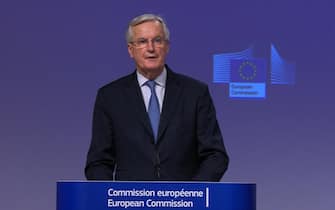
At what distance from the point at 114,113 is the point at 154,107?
0.55ft

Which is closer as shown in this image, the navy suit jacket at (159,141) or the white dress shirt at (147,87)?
the navy suit jacket at (159,141)

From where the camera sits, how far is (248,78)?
4.84 m

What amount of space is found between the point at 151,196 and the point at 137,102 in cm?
69

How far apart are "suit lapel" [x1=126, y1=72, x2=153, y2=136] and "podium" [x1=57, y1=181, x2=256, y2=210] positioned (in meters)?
0.55

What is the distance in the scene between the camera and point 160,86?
3.10 meters

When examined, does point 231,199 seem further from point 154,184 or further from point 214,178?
point 214,178

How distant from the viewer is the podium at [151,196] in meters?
2.43

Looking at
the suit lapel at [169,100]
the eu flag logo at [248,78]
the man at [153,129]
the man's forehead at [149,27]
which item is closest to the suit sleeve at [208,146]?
the man at [153,129]

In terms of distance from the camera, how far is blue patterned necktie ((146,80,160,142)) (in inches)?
118

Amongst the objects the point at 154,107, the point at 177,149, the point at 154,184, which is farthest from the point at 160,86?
the point at 154,184

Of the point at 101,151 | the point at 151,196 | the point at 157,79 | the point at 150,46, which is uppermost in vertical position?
the point at 150,46

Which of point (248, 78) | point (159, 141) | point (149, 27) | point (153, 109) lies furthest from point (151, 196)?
point (248, 78)

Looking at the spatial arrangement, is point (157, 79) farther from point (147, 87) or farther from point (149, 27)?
point (149, 27)

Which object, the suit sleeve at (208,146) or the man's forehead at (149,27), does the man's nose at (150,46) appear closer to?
the man's forehead at (149,27)
